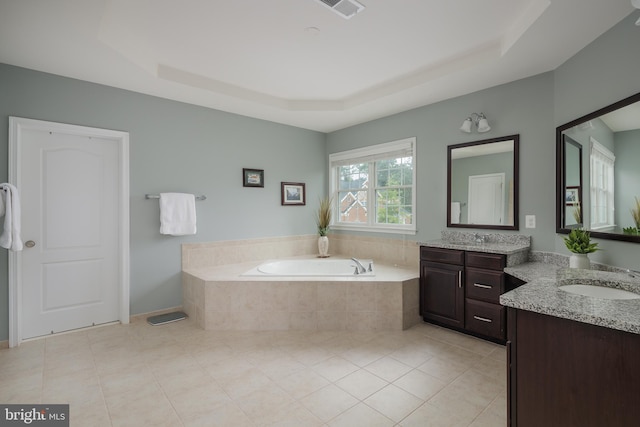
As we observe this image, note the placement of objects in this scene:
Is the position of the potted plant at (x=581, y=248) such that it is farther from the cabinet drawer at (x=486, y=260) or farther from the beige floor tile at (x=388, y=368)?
the beige floor tile at (x=388, y=368)

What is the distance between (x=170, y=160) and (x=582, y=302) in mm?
3776

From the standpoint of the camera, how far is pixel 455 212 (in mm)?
3551

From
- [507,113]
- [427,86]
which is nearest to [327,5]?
[427,86]

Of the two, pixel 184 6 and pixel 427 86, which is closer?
pixel 184 6

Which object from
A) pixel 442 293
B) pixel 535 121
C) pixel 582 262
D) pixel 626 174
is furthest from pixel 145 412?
pixel 535 121

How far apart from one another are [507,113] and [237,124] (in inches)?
124

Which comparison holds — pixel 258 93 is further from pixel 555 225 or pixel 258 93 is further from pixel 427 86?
pixel 555 225

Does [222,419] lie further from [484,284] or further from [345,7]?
[345,7]

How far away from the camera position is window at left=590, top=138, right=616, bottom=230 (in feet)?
6.89

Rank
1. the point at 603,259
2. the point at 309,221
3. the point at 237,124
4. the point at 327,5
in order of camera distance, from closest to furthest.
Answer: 1. the point at 327,5
2. the point at 603,259
3. the point at 237,124
4. the point at 309,221

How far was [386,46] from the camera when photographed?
105 inches

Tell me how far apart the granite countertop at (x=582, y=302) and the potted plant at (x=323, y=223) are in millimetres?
3023

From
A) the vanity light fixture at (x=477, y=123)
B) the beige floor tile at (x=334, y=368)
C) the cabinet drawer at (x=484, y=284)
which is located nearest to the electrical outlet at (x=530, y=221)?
the cabinet drawer at (x=484, y=284)

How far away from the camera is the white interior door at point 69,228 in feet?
9.38
